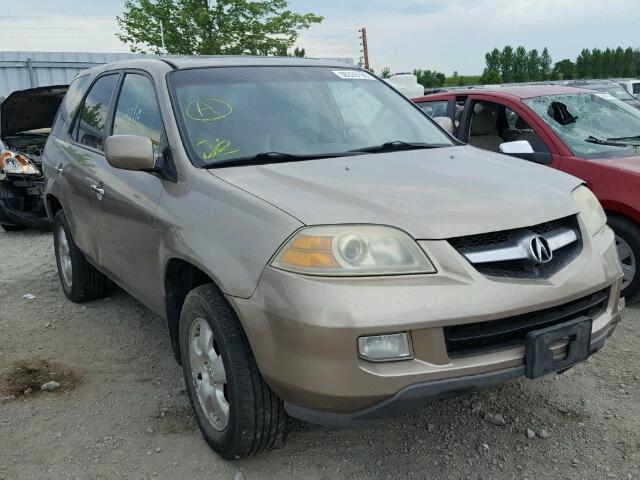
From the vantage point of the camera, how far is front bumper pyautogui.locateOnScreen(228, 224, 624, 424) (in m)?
2.15

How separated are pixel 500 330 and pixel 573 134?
3.23 meters

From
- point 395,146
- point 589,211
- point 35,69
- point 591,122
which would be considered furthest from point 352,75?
point 35,69

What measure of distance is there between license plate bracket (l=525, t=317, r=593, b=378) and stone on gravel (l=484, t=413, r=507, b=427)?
679 mm

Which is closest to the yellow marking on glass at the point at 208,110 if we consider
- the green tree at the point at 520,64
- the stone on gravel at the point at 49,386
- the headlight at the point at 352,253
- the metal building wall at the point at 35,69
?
the headlight at the point at 352,253

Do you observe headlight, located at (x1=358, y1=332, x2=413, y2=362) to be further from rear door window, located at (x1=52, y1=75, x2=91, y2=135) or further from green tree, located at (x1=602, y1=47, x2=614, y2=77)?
green tree, located at (x1=602, y1=47, x2=614, y2=77)

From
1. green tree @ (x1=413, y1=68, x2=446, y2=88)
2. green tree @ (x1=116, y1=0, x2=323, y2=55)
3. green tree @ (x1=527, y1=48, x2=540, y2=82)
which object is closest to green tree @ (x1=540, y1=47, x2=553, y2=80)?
green tree @ (x1=527, y1=48, x2=540, y2=82)

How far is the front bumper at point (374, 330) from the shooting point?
84.6 inches

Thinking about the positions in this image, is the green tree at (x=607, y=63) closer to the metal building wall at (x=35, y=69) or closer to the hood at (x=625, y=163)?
the metal building wall at (x=35, y=69)

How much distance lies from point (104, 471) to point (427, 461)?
1.39m

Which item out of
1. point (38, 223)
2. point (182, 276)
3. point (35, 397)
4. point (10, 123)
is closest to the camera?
point (182, 276)

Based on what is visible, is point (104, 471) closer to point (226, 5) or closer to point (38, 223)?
point (38, 223)

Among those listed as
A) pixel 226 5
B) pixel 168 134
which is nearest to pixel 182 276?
pixel 168 134

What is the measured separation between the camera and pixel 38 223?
7.62m

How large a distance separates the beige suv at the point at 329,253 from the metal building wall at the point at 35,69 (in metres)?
16.8
